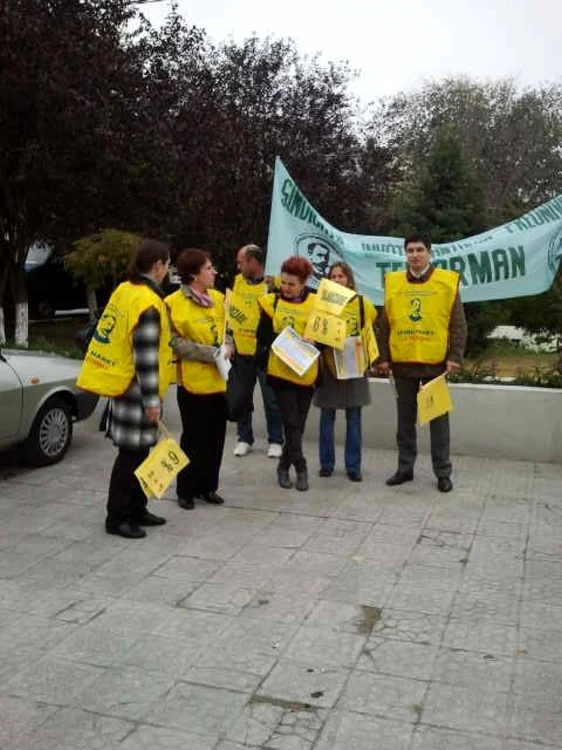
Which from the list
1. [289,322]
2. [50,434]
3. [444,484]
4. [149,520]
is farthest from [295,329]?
[50,434]

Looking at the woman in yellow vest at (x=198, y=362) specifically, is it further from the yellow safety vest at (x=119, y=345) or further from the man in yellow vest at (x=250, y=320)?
the man in yellow vest at (x=250, y=320)

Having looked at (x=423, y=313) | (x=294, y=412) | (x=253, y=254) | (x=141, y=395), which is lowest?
(x=294, y=412)

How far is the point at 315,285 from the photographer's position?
8.15m

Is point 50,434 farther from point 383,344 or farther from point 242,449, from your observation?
point 383,344

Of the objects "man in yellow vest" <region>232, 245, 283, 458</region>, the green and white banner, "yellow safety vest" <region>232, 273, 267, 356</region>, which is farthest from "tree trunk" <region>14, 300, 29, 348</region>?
"yellow safety vest" <region>232, 273, 267, 356</region>

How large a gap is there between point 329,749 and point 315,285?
5.43 meters

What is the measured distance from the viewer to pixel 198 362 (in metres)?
5.78

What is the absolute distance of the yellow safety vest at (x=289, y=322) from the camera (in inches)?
249

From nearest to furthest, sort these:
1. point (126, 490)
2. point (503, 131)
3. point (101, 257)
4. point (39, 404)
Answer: point (126, 490), point (39, 404), point (101, 257), point (503, 131)

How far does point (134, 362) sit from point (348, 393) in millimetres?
2047

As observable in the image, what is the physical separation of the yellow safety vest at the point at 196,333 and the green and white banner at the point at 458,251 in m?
2.27

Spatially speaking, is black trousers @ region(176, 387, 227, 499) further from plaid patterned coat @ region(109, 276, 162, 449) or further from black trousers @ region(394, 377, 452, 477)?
black trousers @ region(394, 377, 452, 477)

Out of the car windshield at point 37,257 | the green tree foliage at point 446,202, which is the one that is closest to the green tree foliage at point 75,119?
the green tree foliage at point 446,202

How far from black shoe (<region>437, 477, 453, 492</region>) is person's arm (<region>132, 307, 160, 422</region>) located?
2404mm
